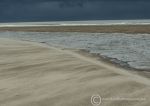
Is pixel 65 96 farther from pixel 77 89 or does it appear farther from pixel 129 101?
pixel 129 101

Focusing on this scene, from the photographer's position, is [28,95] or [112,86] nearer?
[28,95]

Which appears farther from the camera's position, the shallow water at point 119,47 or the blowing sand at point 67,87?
the shallow water at point 119,47

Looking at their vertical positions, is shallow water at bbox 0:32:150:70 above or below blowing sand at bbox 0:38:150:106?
below

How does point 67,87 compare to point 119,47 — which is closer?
point 67,87

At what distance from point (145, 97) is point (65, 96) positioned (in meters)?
1.66

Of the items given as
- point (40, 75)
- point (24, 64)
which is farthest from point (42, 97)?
point (24, 64)

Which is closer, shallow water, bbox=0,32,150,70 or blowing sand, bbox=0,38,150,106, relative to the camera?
blowing sand, bbox=0,38,150,106

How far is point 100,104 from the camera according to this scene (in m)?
6.82

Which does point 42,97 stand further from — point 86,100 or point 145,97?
point 145,97

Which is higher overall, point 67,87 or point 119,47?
point 67,87

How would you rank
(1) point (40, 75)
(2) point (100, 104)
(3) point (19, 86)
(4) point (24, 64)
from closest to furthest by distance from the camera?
(2) point (100, 104)
(3) point (19, 86)
(1) point (40, 75)
(4) point (24, 64)

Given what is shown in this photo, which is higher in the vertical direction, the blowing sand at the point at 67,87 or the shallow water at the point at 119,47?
the blowing sand at the point at 67,87

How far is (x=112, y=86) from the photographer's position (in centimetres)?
823

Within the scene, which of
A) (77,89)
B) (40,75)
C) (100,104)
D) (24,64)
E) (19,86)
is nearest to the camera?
(100,104)
